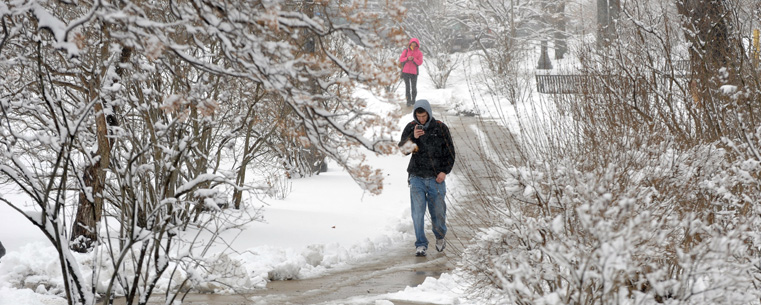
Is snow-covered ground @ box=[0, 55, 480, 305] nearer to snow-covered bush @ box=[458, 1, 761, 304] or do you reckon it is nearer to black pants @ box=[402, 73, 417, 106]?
snow-covered bush @ box=[458, 1, 761, 304]

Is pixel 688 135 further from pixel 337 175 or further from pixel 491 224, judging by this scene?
pixel 337 175

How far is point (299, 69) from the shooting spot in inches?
136

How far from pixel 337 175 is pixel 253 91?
297 inches

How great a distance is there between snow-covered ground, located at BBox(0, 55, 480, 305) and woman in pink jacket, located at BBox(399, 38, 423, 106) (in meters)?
8.19

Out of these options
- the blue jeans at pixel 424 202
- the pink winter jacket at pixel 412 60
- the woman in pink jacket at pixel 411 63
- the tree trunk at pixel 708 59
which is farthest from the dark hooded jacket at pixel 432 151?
the pink winter jacket at pixel 412 60

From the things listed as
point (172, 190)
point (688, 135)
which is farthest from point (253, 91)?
point (688, 135)

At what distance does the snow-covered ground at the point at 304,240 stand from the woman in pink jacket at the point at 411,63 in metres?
8.19

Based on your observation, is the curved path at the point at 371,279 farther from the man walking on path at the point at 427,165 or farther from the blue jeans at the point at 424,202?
the man walking on path at the point at 427,165

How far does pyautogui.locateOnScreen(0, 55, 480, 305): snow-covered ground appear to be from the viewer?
6.72 metres

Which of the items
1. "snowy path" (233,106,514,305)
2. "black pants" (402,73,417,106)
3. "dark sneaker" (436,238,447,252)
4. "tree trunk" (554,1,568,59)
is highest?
"tree trunk" (554,1,568,59)

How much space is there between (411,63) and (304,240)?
14309mm

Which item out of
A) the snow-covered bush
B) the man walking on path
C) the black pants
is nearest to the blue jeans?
the man walking on path

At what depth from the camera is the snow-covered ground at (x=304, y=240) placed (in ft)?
22.0

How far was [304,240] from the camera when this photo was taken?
30.3 ft
